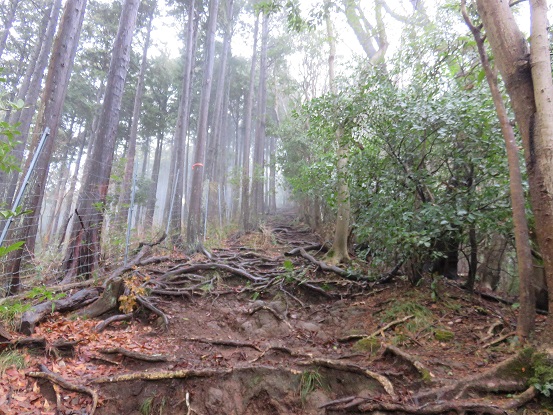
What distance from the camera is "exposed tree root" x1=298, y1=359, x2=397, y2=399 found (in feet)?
8.47

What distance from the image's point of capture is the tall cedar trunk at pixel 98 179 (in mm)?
5434

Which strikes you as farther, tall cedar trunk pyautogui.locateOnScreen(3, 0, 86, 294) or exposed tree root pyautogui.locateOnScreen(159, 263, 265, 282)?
exposed tree root pyautogui.locateOnScreen(159, 263, 265, 282)

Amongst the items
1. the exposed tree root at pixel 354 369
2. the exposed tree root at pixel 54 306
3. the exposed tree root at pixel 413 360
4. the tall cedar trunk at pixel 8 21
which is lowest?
the exposed tree root at pixel 354 369

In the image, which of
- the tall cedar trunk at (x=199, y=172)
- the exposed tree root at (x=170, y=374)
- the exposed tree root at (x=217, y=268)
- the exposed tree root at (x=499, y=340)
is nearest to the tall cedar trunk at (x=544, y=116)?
the exposed tree root at (x=499, y=340)

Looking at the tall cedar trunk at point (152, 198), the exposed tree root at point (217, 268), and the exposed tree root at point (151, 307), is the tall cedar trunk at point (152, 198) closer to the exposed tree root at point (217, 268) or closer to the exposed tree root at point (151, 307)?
the exposed tree root at point (217, 268)

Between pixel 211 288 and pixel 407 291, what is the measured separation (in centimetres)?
348

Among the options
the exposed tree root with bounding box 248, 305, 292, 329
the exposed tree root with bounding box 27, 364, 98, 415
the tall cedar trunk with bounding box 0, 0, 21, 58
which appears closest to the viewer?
the exposed tree root with bounding box 27, 364, 98, 415

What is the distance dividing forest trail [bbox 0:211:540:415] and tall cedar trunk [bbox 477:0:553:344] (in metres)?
1.03

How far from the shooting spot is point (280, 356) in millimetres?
3502

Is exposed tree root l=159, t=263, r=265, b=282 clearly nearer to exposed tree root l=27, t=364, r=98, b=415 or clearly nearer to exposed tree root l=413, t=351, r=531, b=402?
exposed tree root l=27, t=364, r=98, b=415

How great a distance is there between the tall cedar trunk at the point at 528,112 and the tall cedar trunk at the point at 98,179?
19.0 ft

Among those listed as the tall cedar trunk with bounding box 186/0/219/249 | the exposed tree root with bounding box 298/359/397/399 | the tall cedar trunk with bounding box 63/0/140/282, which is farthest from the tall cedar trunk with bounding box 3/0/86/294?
the exposed tree root with bounding box 298/359/397/399

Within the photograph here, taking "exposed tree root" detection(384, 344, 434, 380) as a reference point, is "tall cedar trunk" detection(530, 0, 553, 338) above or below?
above

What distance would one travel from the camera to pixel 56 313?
400cm
